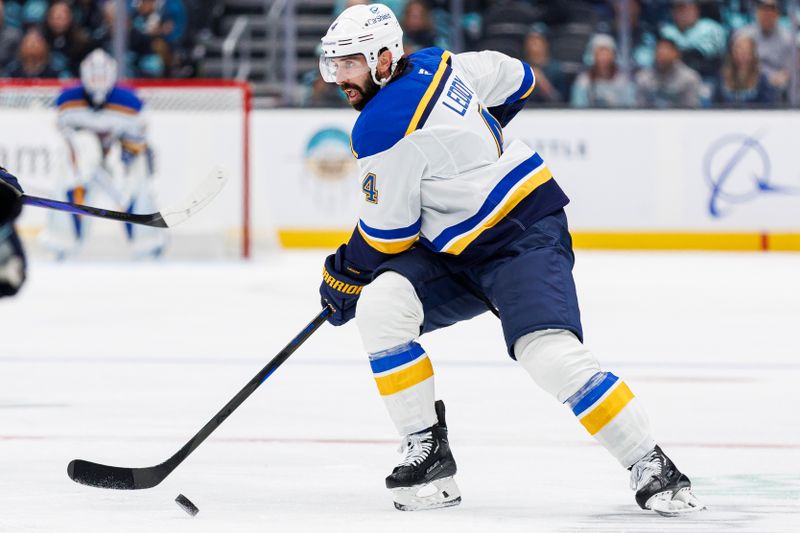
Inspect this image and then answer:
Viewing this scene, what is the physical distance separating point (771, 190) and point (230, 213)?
3.14 metres

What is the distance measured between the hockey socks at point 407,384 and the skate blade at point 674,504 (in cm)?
45

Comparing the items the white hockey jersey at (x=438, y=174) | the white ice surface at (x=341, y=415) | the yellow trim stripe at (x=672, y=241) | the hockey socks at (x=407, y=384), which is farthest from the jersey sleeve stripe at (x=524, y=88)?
the yellow trim stripe at (x=672, y=241)

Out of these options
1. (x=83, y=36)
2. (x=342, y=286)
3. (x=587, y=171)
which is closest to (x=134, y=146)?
(x=83, y=36)

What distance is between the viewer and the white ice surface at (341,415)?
9.01ft

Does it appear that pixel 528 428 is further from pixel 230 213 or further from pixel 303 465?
pixel 230 213

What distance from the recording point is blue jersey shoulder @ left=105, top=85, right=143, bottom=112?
29.7 feet

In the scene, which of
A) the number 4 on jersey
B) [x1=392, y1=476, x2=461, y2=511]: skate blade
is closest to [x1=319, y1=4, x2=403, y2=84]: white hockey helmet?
the number 4 on jersey

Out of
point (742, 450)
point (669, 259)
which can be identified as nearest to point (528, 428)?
point (742, 450)

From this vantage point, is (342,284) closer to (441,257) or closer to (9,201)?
(441,257)

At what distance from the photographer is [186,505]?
107 inches

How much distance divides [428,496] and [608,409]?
37 centimetres

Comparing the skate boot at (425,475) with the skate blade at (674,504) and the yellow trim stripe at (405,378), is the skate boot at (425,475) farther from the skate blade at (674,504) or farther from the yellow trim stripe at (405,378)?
the skate blade at (674,504)

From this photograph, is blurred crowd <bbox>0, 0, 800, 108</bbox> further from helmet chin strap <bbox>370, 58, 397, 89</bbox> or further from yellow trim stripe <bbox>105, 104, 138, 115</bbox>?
helmet chin strap <bbox>370, 58, 397, 89</bbox>

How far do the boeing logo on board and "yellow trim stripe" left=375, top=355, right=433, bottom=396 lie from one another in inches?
256
